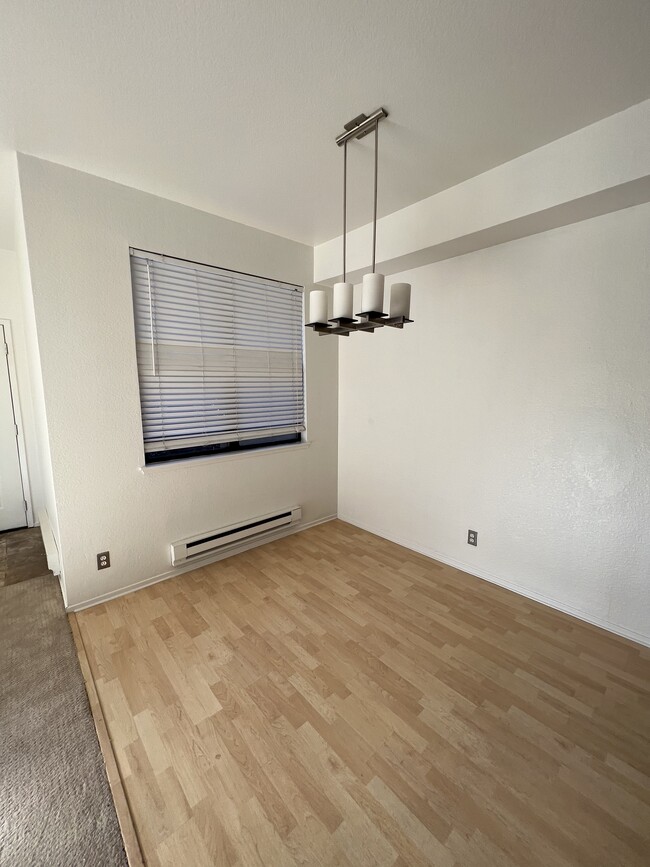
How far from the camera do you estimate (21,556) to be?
308 cm

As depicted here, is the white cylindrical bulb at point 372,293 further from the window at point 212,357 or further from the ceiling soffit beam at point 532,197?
the window at point 212,357

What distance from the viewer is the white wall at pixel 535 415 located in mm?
2049

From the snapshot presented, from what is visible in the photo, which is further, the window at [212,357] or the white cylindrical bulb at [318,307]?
the window at [212,357]

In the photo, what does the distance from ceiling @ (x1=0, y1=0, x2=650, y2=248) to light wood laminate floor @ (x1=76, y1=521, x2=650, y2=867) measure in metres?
2.85

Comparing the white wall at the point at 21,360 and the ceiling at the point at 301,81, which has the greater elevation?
the ceiling at the point at 301,81

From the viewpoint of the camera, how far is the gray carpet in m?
1.15

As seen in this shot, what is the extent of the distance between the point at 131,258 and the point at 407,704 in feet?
10.4

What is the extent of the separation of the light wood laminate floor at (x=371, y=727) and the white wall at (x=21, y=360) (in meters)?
2.11

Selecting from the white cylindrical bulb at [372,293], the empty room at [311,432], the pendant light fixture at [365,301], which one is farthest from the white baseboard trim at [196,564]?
the white cylindrical bulb at [372,293]

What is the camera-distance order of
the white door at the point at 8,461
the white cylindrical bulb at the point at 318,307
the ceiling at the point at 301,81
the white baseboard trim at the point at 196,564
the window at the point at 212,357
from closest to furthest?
the ceiling at the point at 301,81, the white cylindrical bulb at the point at 318,307, the white baseboard trim at the point at 196,564, the window at the point at 212,357, the white door at the point at 8,461

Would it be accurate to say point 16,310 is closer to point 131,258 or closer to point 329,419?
point 131,258

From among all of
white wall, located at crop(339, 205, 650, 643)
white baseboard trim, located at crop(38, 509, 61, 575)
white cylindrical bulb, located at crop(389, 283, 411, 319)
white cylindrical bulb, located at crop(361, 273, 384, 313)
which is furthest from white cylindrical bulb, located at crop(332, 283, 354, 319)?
white baseboard trim, located at crop(38, 509, 61, 575)

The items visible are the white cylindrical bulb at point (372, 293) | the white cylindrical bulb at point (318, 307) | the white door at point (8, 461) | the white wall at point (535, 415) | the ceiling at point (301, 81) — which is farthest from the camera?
the white door at point (8, 461)

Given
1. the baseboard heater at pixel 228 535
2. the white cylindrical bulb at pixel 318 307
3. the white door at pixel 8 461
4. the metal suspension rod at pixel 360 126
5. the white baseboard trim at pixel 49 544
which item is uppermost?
the metal suspension rod at pixel 360 126
